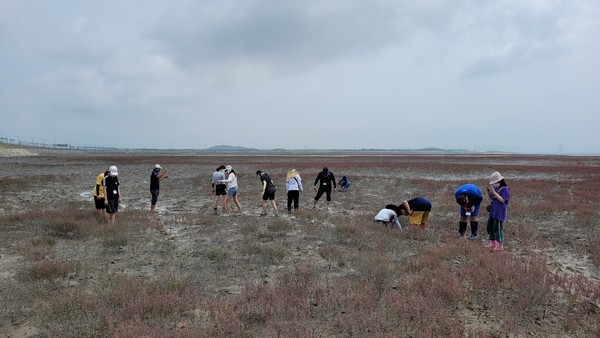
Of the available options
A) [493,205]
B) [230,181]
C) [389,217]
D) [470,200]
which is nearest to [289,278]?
[493,205]

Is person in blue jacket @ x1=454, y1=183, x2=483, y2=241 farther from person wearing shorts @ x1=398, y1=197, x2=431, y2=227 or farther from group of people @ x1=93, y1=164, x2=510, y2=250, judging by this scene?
person wearing shorts @ x1=398, y1=197, x2=431, y2=227

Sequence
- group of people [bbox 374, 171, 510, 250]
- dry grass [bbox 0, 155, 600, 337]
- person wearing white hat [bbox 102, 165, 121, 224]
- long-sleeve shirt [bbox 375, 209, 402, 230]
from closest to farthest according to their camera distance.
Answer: dry grass [bbox 0, 155, 600, 337]
group of people [bbox 374, 171, 510, 250]
person wearing white hat [bbox 102, 165, 121, 224]
long-sleeve shirt [bbox 375, 209, 402, 230]

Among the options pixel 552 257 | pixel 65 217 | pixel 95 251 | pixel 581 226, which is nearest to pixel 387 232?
pixel 552 257

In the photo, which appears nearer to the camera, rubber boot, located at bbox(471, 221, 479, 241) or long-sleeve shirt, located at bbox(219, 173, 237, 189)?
rubber boot, located at bbox(471, 221, 479, 241)

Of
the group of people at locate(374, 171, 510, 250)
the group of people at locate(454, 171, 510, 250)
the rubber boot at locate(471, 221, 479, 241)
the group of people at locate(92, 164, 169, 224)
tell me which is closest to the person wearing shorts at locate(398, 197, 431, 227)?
the group of people at locate(374, 171, 510, 250)

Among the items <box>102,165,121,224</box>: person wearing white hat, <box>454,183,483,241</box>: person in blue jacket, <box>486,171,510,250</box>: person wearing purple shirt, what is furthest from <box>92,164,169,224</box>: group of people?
<box>486,171,510,250</box>: person wearing purple shirt

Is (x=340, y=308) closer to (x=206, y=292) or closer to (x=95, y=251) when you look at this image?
(x=206, y=292)

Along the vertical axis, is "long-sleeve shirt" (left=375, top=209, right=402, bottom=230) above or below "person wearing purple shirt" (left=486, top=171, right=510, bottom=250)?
below

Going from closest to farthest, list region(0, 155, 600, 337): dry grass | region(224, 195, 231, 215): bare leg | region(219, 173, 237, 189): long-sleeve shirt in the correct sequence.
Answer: region(0, 155, 600, 337): dry grass < region(219, 173, 237, 189): long-sleeve shirt < region(224, 195, 231, 215): bare leg

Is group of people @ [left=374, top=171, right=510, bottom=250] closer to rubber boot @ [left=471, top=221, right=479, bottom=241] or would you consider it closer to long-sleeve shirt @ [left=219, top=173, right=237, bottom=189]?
rubber boot @ [left=471, top=221, right=479, bottom=241]

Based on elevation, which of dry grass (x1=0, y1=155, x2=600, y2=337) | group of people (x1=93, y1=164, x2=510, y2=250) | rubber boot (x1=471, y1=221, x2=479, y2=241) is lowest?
dry grass (x1=0, y1=155, x2=600, y2=337)

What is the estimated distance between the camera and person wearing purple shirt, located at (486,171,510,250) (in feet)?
29.2

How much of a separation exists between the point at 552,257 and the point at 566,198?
12449mm

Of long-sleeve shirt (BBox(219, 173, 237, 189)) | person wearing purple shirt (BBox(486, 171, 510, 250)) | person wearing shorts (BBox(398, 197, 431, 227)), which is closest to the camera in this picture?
person wearing purple shirt (BBox(486, 171, 510, 250))
